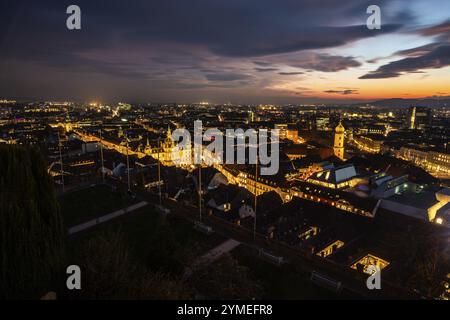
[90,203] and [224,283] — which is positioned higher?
[224,283]

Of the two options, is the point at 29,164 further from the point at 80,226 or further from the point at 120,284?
the point at 80,226

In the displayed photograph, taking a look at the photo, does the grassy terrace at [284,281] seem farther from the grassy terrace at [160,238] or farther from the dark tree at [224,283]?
the grassy terrace at [160,238]

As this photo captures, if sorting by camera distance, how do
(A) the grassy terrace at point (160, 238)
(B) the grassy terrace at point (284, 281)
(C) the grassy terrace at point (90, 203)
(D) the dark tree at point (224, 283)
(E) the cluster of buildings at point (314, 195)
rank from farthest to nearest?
(E) the cluster of buildings at point (314, 195) → (C) the grassy terrace at point (90, 203) → (A) the grassy terrace at point (160, 238) → (B) the grassy terrace at point (284, 281) → (D) the dark tree at point (224, 283)

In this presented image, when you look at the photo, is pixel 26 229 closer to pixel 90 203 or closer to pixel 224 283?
pixel 224 283

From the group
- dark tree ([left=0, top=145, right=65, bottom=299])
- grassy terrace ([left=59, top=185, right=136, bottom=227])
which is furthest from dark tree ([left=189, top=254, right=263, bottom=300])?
grassy terrace ([left=59, top=185, right=136, bottom=227])

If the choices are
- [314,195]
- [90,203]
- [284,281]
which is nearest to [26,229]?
[284,281]

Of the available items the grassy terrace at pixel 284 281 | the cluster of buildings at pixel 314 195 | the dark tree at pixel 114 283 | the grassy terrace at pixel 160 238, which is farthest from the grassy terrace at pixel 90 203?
the grassy terrace at pixel 284 281
